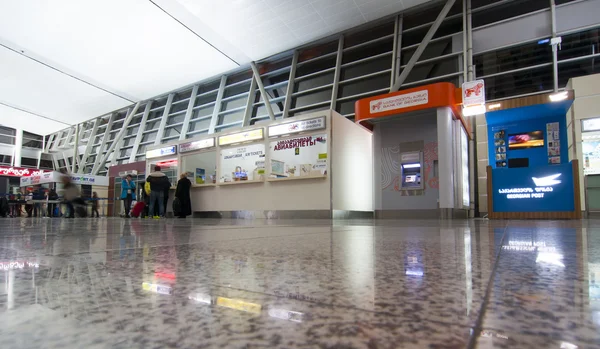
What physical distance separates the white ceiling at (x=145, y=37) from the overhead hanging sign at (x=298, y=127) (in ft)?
17.6

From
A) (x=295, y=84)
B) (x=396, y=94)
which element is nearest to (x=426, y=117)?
(x=396, y=94)

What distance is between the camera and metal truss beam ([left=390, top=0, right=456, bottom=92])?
10.8 metres

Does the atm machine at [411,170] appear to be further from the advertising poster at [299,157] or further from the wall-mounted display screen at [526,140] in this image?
the wall-mounted display screen at [526,140]

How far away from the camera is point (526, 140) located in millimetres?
8594

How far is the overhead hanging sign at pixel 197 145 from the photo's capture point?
9508 mm

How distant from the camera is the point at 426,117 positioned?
7.51 m

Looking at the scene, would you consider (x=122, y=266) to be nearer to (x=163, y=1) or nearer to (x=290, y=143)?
(x=290, y=143)

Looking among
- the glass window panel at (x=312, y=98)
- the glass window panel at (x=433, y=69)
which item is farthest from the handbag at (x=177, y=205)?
the glass window panel at (x=433, y=69)

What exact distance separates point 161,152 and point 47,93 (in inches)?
466

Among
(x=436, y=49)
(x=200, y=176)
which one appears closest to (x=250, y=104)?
(x=200, y=176)

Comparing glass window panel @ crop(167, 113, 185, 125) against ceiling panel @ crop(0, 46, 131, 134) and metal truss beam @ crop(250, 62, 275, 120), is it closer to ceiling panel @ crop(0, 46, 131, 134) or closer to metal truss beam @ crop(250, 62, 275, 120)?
ceiling panel @ crop(0, 46, 131, 134)

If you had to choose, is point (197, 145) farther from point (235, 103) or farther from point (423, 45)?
point (423, 45)

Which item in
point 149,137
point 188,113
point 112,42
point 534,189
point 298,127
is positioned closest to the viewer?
point 534,189

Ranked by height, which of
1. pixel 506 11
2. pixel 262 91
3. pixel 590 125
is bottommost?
pixel 590 125
